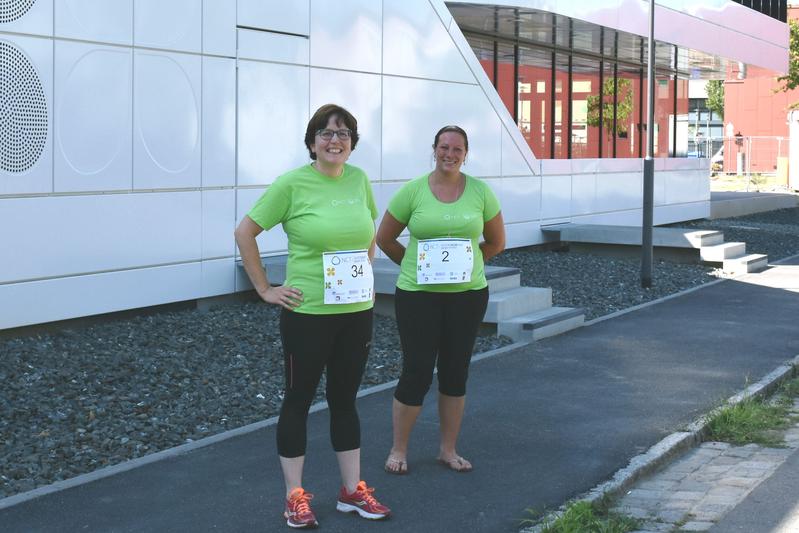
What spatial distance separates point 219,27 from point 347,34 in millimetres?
2478

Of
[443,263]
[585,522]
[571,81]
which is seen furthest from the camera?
[571,81]

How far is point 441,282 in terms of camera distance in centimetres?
637

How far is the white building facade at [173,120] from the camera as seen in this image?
10.4 m

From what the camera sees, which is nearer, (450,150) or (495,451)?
(450,150)

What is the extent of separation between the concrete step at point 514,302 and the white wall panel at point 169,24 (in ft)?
12.0

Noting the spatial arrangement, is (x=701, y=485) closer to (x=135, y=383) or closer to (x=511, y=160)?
(x=135, y=383)

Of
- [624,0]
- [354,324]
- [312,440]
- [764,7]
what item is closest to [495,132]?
[624,0]

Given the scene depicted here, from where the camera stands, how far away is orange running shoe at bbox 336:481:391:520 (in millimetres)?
5703

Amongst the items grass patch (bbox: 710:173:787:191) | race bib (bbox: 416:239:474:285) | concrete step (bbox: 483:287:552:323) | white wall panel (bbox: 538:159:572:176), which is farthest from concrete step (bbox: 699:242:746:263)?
grass patch (bbox: 710:173:787:191)

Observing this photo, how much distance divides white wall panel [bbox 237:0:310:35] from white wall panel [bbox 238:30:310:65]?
3.1 inches

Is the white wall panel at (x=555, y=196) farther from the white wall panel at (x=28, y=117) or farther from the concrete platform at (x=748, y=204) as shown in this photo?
the white wall panel at (x=28, y=117)

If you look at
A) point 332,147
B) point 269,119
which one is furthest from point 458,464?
point 269,119

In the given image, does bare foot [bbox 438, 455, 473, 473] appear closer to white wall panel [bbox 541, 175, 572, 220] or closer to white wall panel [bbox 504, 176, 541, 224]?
white wall panel [bbox 504, 176, 541, 224]

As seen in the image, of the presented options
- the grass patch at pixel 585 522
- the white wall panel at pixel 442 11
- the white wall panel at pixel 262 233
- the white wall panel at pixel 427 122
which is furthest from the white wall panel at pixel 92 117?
the white wall panel at pixel 442 11
